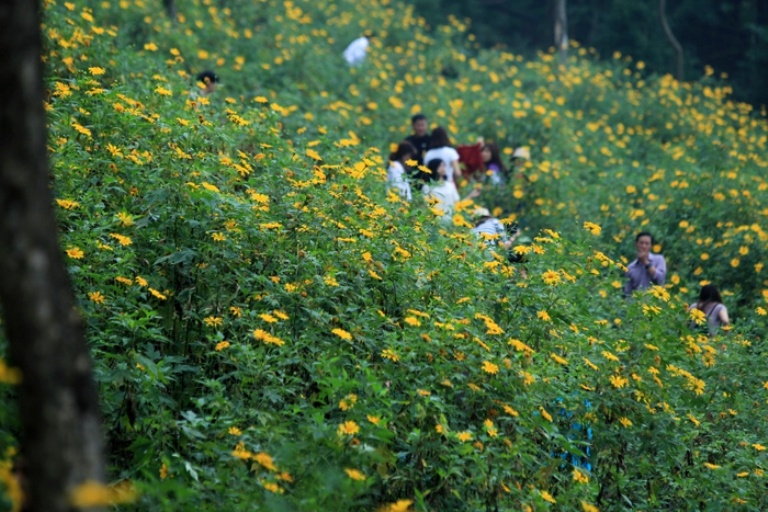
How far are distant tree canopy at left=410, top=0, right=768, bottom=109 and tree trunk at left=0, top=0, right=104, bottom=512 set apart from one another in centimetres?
1922

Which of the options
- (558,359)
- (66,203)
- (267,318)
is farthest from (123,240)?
(558,359)

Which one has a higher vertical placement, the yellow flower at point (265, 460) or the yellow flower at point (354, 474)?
the yellow flower at point (354, 474)

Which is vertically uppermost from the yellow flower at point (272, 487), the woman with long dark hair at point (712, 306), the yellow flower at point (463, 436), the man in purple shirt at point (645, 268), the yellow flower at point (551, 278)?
the man in purple shirt at point (645, 268)

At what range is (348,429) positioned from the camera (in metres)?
3.51

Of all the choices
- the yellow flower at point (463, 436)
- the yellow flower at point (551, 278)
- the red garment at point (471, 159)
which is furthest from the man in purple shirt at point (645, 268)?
the yellow flower at point (463, 436)

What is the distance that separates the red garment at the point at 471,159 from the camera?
10430mm

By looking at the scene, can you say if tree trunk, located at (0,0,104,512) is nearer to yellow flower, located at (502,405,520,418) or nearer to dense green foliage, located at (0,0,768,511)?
dense green foliage, located at (0,0,768,511)

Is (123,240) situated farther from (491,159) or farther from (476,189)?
Answer: (491,159)

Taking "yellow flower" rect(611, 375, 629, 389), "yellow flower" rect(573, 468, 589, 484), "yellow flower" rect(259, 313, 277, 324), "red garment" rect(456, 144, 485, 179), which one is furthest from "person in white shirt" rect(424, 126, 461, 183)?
"yellow flower" rect(573, 468, 589, 484)

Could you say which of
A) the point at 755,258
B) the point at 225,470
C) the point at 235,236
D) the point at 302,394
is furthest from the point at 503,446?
the point at 755,258

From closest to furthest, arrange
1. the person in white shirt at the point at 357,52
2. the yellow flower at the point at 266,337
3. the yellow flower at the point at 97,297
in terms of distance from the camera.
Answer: the yellow flower at the point at 266,337 < the yellow flower at the point at 97,297 < the person in white shirt at the point at 357,52

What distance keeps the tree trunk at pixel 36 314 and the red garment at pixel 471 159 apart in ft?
27.4

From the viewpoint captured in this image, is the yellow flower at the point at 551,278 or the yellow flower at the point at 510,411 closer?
the yellow flower at the point at 510,411

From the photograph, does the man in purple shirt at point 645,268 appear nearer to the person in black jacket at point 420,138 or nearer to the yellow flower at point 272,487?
the person in black jacket at point 420,138
